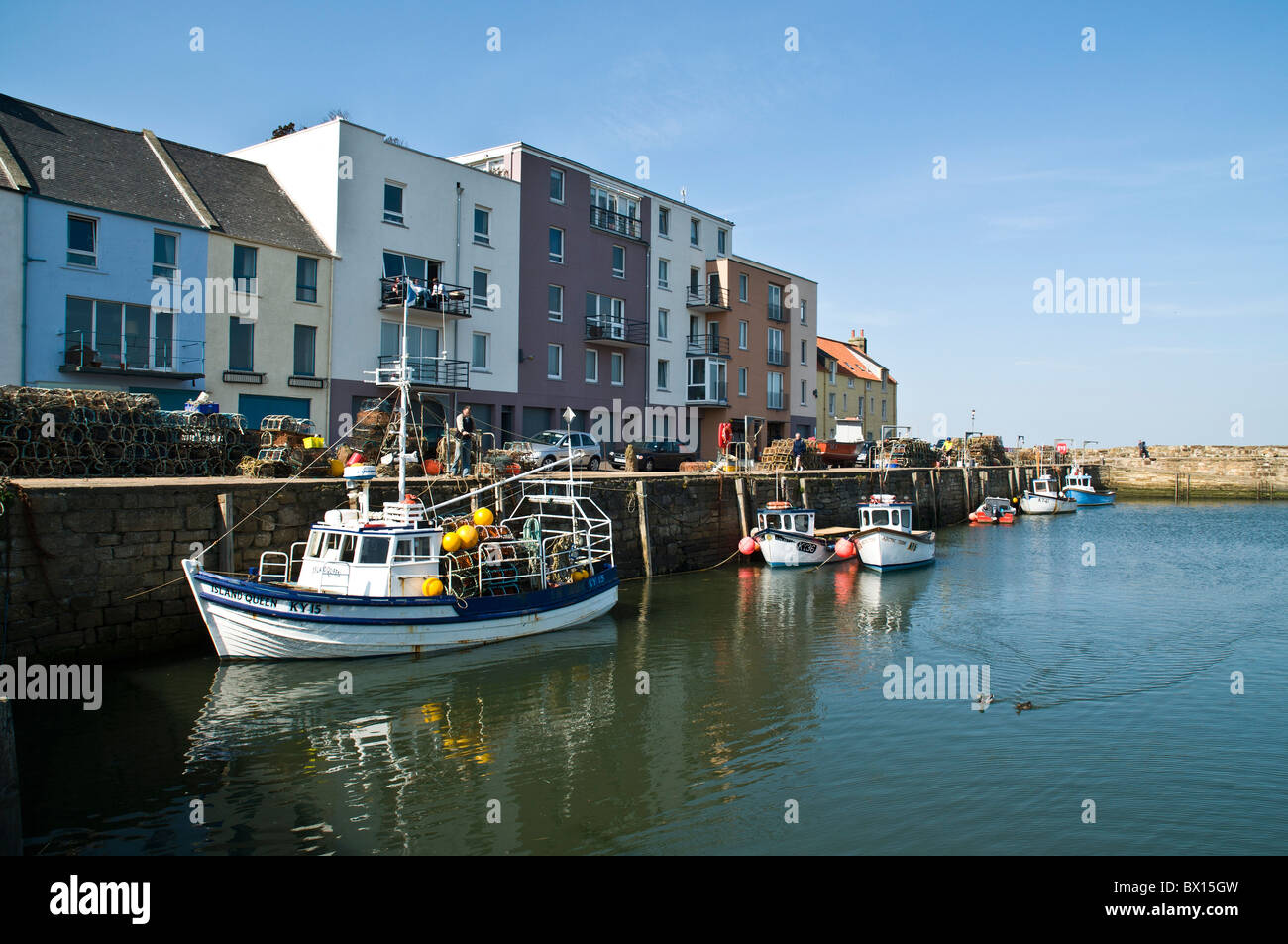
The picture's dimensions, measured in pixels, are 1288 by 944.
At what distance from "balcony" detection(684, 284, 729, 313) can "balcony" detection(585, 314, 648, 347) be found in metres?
4.32

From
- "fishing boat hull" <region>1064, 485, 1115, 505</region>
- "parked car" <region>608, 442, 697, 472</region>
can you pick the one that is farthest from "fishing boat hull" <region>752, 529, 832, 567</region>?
"fishing boat hull" <region>1064, 485, 1115, 505</region>

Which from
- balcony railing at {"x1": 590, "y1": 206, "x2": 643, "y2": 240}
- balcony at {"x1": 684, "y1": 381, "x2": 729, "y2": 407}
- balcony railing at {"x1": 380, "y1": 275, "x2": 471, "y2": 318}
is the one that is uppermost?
balcony railing at {"x1": 590, "y1": 206, "x2": 643, "y2": 240}

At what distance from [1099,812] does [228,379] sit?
82.8 feet

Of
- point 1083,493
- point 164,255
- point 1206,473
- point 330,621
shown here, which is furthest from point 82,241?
point 1206,473

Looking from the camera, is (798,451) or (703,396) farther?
(703,396)

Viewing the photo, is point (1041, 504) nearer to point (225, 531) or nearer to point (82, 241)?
point (225, 531)

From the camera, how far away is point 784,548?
27719mm

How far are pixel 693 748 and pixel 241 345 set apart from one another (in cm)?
2168

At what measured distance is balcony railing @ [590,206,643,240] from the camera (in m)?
38.7

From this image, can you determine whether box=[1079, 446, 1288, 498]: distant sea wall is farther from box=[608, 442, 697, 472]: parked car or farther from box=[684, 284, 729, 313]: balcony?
box=[608, 442, 697, 472]: parked car
